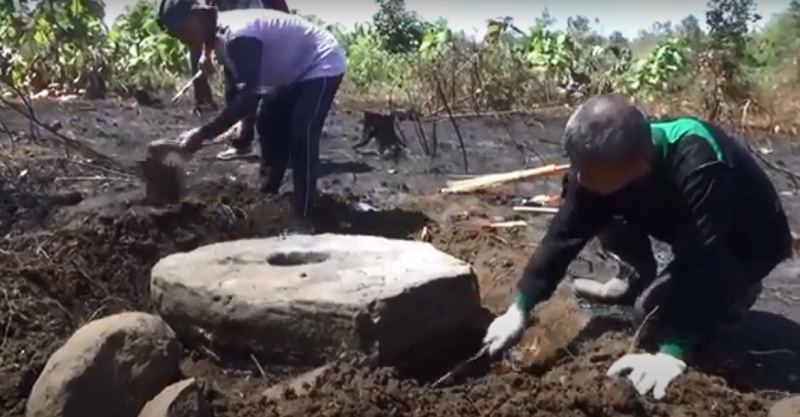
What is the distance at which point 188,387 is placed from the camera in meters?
3.37

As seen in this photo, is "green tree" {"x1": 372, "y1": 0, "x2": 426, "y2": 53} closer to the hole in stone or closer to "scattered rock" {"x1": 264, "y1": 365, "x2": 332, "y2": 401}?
the hole in stone

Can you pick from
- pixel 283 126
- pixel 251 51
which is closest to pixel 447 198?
pixel 283 126

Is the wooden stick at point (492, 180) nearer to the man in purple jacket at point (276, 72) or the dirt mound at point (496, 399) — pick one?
the man in purple jacket at point (276, 72)

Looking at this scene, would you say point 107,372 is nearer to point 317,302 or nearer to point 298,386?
point 298,386

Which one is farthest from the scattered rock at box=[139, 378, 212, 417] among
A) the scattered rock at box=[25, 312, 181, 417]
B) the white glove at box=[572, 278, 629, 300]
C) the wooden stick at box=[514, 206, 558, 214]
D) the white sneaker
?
the white sneaker

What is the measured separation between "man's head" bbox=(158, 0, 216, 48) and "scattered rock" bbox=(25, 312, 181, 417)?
1.93m

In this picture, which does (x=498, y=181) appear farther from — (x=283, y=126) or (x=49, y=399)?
(x=49, y=399)

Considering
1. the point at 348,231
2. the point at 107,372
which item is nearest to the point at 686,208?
the point at 107,372

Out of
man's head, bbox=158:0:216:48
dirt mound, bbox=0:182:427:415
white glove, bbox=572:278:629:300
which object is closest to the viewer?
dirt mound, bbox=0:182:427:415

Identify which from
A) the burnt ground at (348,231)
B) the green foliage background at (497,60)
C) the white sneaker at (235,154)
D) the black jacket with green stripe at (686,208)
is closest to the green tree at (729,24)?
the green foliage background at (497,60)

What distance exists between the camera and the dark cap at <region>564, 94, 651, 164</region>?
346 cm

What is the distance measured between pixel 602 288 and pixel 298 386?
1.49m

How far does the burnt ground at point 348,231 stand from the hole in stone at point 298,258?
0.53 m

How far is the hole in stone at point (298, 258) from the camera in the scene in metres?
4.39
